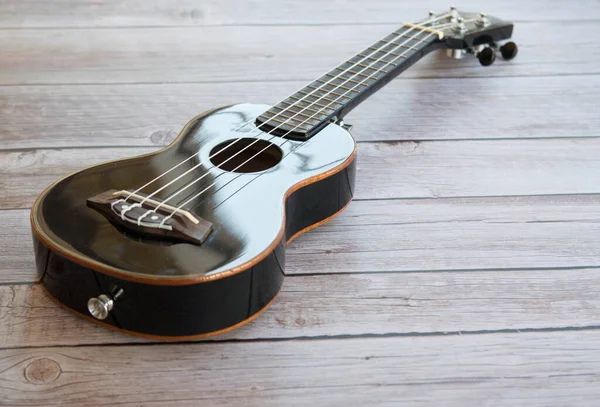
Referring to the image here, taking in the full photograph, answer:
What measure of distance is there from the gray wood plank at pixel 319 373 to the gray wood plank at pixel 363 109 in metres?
0.55

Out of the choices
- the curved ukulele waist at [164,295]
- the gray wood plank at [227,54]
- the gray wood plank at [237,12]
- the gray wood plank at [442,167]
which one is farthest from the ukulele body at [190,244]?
the gray wood plank at [237,12]

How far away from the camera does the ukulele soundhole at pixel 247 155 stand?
3.85 feet

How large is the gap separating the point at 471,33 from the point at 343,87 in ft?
1.43

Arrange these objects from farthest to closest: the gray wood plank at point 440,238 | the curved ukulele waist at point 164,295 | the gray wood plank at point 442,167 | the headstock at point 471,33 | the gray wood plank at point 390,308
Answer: the headstock at point 471,33, the gray wood plank at point 442,167, the gray wood plank at point 440,238, the gray wood plank at point 390,308, the curved ukulele waist at point 164,295

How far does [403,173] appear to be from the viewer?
1364mm

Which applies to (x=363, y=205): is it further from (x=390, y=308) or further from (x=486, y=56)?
(x=486, y=56)

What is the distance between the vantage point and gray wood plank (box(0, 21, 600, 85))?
165 cm

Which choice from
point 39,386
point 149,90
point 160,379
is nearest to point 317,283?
point 160,379

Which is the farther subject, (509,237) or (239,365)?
(509,237)

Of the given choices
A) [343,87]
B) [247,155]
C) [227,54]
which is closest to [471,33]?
[343,87]

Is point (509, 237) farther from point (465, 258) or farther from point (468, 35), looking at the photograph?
point (468, 35)

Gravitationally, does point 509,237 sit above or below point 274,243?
below

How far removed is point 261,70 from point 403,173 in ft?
1.57

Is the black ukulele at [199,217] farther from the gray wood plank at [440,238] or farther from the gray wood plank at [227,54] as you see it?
the gray wood plank at [227,54]
